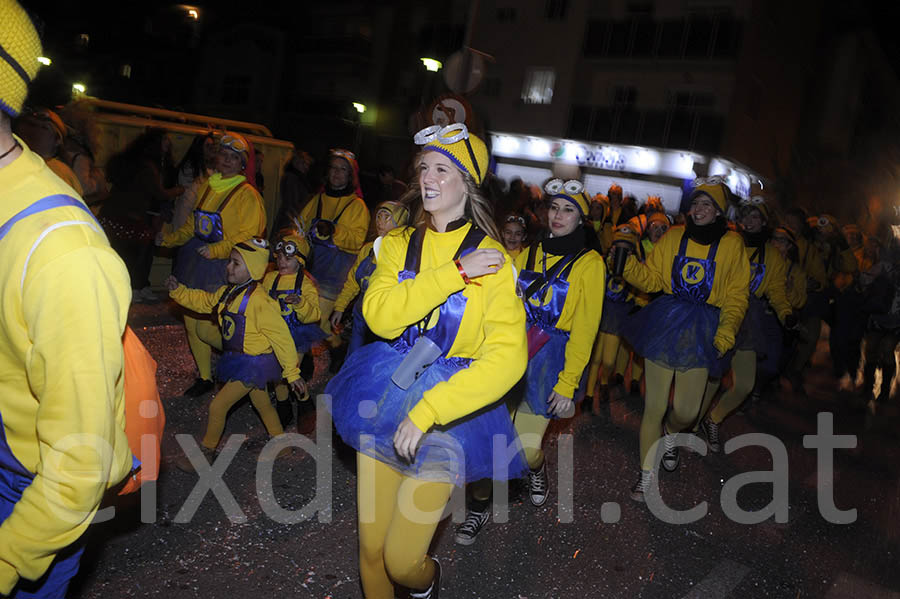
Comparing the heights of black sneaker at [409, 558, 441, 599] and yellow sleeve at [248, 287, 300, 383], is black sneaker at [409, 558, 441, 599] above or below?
below

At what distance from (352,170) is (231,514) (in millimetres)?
4342

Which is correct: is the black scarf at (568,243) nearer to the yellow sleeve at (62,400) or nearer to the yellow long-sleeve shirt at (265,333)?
the yellow long-sleeve shirt at (265,333)

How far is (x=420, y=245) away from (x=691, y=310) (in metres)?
3.22

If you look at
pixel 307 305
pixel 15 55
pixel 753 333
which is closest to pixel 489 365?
pixel 15 55

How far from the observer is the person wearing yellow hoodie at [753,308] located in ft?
22.8

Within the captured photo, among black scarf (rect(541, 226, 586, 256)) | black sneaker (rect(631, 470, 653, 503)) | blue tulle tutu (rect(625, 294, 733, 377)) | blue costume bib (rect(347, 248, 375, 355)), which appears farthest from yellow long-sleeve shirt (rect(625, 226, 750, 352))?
blue costume bib (rect(347, 248, 375, 355))

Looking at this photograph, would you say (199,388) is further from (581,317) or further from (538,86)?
(538,86)

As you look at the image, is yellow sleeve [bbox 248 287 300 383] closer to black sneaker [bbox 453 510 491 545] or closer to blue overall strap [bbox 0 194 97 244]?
black sneaker [bbox 453 510 491 545]

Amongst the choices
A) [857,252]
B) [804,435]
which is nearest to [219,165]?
[804,435]

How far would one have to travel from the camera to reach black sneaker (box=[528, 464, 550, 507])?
5148 millimetres

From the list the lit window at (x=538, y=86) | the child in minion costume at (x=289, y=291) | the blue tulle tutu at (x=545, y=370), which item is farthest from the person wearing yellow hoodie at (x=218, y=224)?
the lit window at (x=538, y=86)

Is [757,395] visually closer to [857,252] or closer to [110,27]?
[857,252]

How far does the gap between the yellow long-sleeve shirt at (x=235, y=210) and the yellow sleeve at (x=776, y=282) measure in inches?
206

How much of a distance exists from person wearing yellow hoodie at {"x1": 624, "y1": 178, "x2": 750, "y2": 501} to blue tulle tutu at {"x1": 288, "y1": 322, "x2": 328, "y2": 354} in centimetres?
284
